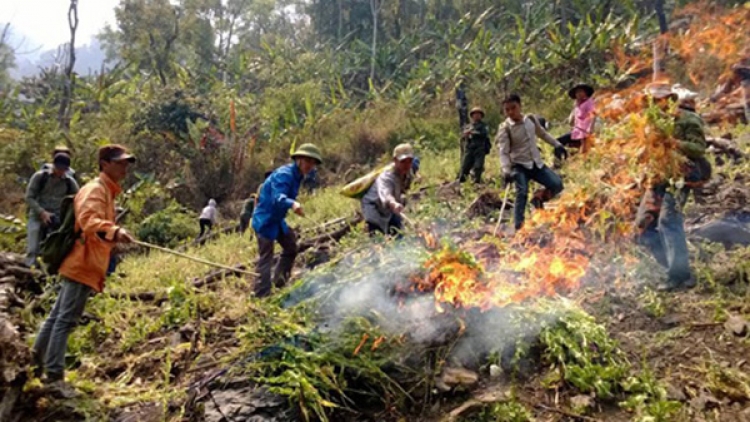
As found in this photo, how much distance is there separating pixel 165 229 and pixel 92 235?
756cm

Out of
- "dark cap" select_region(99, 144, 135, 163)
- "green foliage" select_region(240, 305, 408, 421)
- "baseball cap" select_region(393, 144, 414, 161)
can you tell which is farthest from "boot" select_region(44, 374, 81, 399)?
"baseball cap" select_region(393, 144, 414, 161)

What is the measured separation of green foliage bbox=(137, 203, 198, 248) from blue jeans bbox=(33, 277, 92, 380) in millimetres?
6851

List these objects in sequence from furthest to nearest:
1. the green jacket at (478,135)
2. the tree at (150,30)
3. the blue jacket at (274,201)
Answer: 1. the tree at (150,30)
2. the green jacket at (478,135)
3. the blue jacket at (274,201)

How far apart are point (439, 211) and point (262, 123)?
33.5ft

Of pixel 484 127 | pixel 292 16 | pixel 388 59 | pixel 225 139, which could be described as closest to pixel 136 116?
pixel 225 139

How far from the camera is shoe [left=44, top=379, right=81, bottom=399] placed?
3717mm

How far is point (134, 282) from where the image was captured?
666 cm

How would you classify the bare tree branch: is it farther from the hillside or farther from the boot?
the boot

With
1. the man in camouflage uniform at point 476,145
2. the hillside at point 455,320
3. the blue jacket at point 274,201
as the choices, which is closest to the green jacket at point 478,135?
the man in camouflage uniform at point 476,145

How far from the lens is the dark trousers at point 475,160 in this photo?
28.2 ft

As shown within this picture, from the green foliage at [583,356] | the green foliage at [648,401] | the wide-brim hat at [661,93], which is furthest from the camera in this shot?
the wide-brim hat at [661,93]

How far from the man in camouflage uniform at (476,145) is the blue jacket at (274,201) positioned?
4162mm

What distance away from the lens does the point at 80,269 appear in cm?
374

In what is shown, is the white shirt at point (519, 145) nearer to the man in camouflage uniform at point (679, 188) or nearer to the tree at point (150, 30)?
the man in camouflage uniform at point (679, 188)
